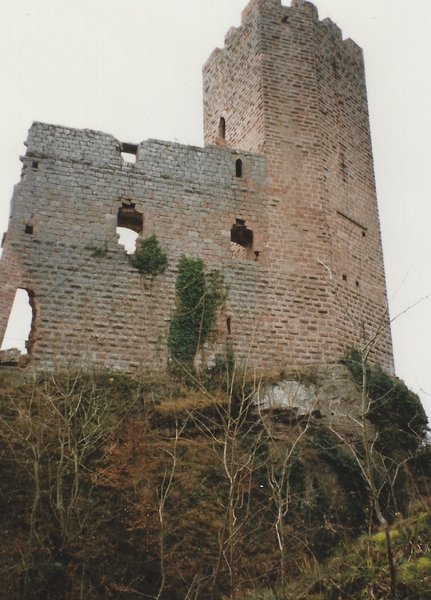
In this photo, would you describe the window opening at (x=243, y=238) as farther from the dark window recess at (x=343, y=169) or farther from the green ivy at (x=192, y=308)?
the dark window recess at (x=343, y=169)

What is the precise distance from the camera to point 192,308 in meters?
14.4

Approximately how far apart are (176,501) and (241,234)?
22.0 ft

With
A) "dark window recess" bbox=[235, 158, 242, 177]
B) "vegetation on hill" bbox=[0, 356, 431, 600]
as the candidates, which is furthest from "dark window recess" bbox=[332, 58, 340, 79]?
"vegetation on hill" bbox=[0, 356, 431, 600]

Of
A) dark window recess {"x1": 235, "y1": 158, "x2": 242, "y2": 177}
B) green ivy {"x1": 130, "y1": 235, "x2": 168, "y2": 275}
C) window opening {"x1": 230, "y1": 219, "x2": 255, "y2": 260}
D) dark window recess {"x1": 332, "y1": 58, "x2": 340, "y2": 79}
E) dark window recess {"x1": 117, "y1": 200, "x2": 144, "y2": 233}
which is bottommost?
green ivy {"x1": 130, "y1": 235, "x2": 168, "y2": 275}

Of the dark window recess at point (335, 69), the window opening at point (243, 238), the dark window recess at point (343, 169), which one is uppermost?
the dark window recess at point (335, 69)

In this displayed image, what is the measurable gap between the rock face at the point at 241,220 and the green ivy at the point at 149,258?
0.58 feet

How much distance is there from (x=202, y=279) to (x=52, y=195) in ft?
11.4

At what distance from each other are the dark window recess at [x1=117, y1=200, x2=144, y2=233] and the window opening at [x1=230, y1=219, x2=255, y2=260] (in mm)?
1990

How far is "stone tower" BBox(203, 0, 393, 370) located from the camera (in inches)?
593

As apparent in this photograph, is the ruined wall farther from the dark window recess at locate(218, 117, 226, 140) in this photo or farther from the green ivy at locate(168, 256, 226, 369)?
the dark window recess at locate(218, 117, 226, 140)

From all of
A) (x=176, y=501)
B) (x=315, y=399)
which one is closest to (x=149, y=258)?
(x=315, y=399)

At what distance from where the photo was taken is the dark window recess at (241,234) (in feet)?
51.2

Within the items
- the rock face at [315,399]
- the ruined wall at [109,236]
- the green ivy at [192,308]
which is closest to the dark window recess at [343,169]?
the ruined wall at [109,236]

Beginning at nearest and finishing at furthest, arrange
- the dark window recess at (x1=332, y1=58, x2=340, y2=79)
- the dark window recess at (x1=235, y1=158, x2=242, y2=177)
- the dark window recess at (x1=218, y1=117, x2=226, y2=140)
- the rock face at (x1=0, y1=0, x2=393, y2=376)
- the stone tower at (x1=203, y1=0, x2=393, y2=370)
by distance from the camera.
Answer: the rock face at (x1=0, y1=0, x2=393, y2=376) < the stone tower at (x1=203, y1=0, x2=393, y2=370) < the dark window recess at (x1=235, y1=158, x2=242, y2=177) < the dark window recess at (x1=332, y1=58, x2=340, y2=79) < the dark window recess at (x1=218, y1=117, x2=226, y2=140)
